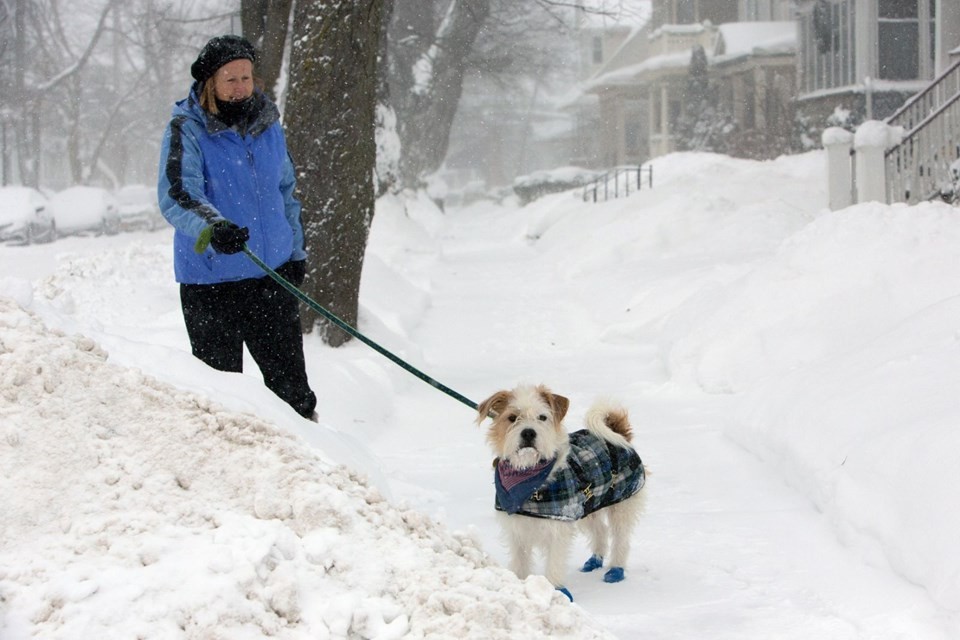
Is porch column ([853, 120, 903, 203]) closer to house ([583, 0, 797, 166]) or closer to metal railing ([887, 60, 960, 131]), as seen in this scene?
metal railing ([887, 60, 960, 131])

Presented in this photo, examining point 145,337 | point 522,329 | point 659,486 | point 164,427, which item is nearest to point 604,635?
point 164,427

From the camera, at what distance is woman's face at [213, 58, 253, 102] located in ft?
16.3

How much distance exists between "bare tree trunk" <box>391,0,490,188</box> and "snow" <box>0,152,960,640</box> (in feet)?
56.1

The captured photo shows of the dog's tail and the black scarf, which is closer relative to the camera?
Answer: the dog's tail

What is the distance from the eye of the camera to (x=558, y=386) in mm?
9477

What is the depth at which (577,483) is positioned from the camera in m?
4.49

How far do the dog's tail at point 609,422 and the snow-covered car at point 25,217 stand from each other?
90.5ft

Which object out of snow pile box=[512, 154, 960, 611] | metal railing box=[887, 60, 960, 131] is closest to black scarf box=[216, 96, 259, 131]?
snow pile box=[512, 154, 960, 611]

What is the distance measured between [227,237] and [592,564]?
7.17ft

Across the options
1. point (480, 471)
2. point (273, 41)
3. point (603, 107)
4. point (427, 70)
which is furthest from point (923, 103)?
point (603, 107)

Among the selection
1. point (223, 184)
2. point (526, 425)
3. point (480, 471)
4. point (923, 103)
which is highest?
point (923, 103)

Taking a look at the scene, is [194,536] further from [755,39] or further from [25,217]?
[755,39]

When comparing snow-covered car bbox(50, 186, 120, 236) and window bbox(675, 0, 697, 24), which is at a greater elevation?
window bbox(675, 0, 697, 24)

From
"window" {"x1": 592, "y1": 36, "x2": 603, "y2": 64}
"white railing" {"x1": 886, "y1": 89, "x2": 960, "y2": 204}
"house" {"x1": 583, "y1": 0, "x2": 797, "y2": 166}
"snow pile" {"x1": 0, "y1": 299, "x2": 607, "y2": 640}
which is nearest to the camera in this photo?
"snow pile" {"x1": 0, "y1": 299, "x2": 607, "y2": 640}
